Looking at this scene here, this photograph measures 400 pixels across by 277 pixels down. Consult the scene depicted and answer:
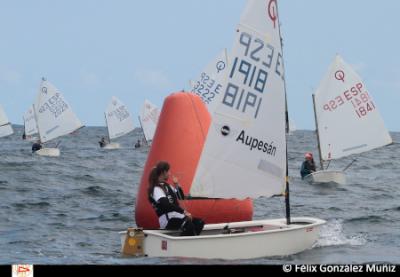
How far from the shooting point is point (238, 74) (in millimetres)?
11289

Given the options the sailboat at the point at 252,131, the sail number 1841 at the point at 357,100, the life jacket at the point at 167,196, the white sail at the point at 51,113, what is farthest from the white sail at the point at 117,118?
the life jacket at the point at 167,196

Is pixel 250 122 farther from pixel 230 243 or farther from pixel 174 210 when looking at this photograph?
pixel 230 243

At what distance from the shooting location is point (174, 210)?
10609 mm

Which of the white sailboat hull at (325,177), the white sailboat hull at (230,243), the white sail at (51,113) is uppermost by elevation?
the white sail at (51,113)

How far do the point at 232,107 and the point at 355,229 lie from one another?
4.75 meters

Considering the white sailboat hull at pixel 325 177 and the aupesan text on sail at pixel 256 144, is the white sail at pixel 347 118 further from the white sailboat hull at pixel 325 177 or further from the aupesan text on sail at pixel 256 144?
the aupesan text on sail at pixel 256 144

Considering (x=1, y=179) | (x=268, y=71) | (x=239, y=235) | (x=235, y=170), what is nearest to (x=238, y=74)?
(x=268, y=71)

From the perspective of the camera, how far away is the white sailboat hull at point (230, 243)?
398 inches

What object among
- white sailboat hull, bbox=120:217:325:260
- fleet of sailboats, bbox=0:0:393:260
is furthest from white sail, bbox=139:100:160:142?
white sailboat hull, bbox=120:217:325:260

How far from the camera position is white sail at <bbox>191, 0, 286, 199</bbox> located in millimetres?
11234

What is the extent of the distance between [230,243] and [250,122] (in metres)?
1.97

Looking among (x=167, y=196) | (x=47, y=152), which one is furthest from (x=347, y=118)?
(x=47, y=152)

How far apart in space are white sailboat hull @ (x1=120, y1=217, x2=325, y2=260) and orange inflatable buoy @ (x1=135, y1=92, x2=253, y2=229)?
690mm

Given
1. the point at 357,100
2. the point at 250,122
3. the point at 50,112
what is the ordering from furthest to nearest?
the point at 50,112, the point at 357,100, the point at 250,122
